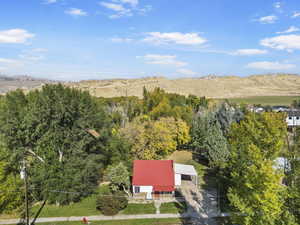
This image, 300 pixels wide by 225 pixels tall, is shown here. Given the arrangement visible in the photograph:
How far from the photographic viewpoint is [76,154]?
27.5m

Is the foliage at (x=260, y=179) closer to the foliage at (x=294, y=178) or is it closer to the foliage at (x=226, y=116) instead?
the foliage at (x=294, y=178)

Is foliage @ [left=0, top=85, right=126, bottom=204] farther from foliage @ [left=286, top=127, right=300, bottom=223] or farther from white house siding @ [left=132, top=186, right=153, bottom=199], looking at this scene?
foliage @ [left=286, top=127, right=300, bottom=223]

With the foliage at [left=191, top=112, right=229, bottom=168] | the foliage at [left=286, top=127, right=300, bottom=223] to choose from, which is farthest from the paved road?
the foliage at [left=286, top=127, right=300, bottom=223]

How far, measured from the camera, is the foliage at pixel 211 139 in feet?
96.5

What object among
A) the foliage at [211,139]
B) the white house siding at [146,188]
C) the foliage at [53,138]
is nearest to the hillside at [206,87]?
the foliage at [211,139]

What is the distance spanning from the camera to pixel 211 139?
101 ft

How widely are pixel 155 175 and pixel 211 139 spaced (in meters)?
9.82

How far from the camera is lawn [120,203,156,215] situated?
72.6 ft

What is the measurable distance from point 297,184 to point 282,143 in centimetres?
265

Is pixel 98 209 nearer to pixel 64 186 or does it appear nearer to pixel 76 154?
pixel 64 186

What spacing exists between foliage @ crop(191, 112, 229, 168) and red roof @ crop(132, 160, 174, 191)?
682cm

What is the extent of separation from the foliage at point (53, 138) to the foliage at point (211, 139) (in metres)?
14.9

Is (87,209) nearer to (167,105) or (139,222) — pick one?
(139,222)

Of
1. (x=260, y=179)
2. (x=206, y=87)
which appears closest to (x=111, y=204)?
(x=260, y=179)
